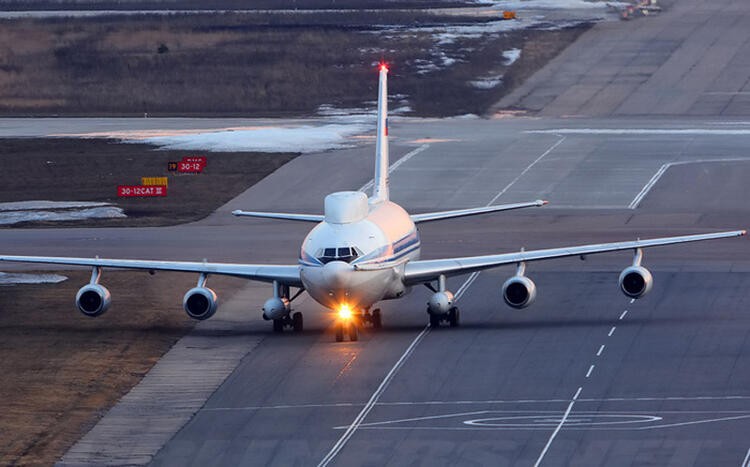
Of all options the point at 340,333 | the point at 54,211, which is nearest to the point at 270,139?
the point at 54,211

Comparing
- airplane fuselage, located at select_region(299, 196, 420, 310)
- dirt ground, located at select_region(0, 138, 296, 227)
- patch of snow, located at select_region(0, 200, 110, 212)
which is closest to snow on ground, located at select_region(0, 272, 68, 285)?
dirt ground, located at select_region(0, 138, 296, 227)

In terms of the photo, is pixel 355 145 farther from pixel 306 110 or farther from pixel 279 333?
pixel 279 333

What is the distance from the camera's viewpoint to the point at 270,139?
4513 inches

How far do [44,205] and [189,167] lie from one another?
41.7 feet

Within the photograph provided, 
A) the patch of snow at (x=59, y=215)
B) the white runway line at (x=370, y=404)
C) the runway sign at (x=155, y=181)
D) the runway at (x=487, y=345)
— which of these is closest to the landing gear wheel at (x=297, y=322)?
the runway at (x=487, y=345)

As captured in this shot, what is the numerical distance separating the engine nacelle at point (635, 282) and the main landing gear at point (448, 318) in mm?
6281

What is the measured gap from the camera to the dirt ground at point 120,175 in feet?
309

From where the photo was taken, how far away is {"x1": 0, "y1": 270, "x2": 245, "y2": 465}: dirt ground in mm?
49656

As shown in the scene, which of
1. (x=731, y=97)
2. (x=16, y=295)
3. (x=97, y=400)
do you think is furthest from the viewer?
(x=731, y=97)

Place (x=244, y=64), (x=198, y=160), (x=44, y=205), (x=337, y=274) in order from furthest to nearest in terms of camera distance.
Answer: (x=244, y=64) < (x=198, y=160) < (x=44, y=205) < (x=337, y=274)

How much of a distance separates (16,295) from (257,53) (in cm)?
7942

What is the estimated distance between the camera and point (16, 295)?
233 feet

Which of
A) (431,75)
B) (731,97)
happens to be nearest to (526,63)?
(431,75)

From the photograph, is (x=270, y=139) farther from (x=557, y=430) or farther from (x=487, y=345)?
(x=557, y=430)
